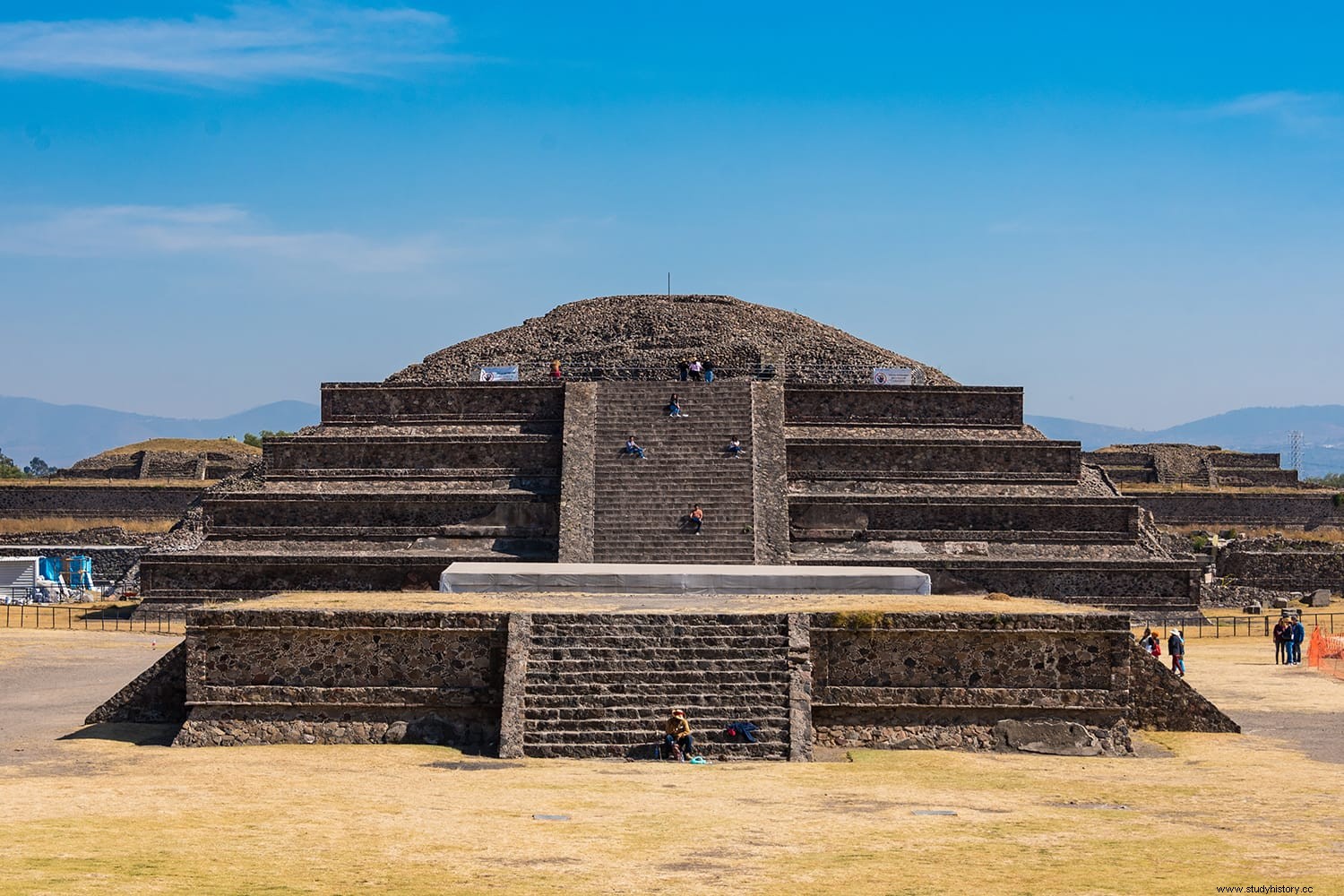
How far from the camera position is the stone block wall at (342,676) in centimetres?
1880

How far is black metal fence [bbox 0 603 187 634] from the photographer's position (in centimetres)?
3272

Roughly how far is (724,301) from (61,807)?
39.2 metres

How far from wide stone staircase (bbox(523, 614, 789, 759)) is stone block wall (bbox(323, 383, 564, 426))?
18.8 m

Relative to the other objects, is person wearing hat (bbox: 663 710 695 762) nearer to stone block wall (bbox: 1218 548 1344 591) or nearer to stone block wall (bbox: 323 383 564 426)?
stone block wall (bbox: 323 383 564 426)

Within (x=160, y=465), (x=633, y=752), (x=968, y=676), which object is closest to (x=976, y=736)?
(x=968, y=676)

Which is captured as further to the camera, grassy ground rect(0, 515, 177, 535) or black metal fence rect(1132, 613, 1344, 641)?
grassy ground rect(0, 515, 177, 535)

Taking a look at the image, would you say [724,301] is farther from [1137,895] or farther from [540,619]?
[1137,895]

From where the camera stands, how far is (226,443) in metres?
79.6

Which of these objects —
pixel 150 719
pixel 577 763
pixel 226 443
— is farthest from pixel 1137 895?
pixel 226 443

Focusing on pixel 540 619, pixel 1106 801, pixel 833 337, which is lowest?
pixel 1106 801

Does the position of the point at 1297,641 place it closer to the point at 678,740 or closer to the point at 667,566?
the point at 667,566

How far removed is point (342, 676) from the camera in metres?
19.0

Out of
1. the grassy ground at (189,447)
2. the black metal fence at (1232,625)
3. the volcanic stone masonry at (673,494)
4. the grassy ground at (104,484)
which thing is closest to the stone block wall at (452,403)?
the volcanic stone masonry at (673,494)

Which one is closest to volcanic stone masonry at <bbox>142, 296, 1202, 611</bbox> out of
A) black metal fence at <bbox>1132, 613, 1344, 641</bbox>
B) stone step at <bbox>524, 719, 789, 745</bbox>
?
black metal fence at <bbox>1132, 613, 1344, 641</bbox>
